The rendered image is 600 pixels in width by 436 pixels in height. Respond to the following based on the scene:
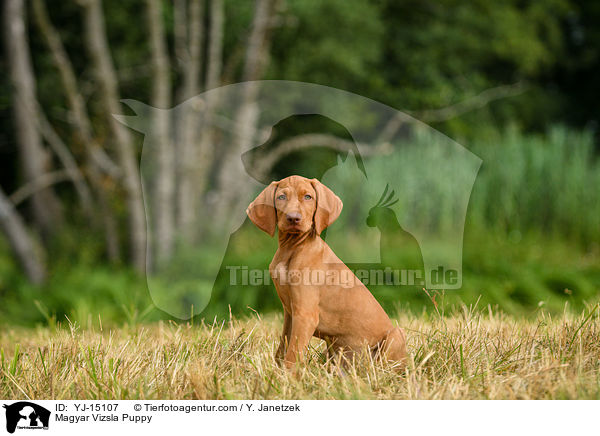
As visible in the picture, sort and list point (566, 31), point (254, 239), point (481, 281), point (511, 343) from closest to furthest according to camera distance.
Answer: point (511, 343) < point (254, 239) < point (481, 281) < point (566, 31)

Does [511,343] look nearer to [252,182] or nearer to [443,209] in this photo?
[252,182]

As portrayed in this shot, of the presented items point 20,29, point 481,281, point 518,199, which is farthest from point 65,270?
point 518,199

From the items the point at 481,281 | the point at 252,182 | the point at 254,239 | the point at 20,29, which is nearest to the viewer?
the point at 252,182

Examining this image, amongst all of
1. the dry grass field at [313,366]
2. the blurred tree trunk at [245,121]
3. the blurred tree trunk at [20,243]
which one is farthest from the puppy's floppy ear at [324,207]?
the blurred tree trunk at [20,243]

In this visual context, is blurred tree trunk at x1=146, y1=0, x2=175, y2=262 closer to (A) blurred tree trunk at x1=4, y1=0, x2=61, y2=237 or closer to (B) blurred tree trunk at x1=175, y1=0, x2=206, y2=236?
(B) blurred tree trunk at x1=175, y1=0, x2=206, y2=236

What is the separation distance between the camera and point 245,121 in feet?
13.9

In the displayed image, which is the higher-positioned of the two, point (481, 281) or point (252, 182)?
point (252, 182)

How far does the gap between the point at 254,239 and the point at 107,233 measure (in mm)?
2737

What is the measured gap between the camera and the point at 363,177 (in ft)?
8.98

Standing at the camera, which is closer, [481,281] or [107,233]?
[481,281]
